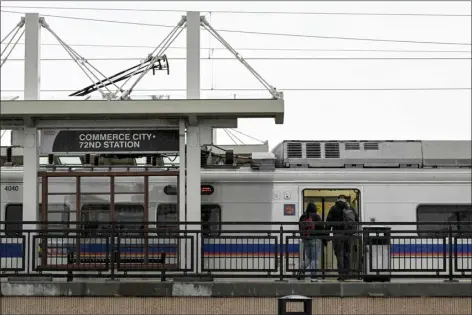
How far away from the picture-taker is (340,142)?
19953 mm

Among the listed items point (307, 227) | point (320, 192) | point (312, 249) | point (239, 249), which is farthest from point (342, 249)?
point (320, 192)

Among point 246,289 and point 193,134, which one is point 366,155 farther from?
point 246,289

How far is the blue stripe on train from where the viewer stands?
15320 mm

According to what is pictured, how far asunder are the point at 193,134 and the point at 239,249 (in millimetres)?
2441

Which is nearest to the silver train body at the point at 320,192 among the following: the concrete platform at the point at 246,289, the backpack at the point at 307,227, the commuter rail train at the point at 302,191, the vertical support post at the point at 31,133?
the commuter rail train at the point at 302,191

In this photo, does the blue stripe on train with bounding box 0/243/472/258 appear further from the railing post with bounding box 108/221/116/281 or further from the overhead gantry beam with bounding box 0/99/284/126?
the overhead gantry beam with bounding box 0/99/284/126

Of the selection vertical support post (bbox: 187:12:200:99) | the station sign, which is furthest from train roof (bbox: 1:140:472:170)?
vertical support post (bbox: 187:12:200:99)

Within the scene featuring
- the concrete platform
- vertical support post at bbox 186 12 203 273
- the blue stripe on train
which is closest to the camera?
the concrete platform

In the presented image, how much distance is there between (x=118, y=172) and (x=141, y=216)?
1.31 meters

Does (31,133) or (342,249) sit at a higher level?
(31,133)

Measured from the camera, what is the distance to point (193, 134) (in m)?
16.6

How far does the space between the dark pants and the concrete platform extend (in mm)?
401

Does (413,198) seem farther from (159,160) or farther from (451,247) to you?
(159,160)

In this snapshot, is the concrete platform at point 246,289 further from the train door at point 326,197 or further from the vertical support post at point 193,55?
the train door at point 326,197
